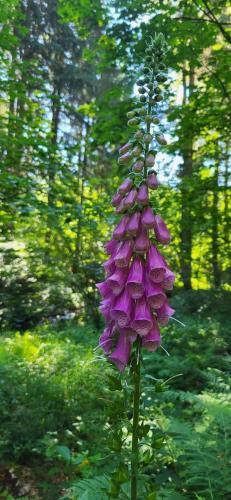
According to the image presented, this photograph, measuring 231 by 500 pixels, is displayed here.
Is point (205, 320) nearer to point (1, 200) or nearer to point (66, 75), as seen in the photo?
point (1, 200)

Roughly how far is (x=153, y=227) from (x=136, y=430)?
2.90 feet

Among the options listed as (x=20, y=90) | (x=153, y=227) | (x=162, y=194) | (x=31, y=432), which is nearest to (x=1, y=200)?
(x=20, y=90)

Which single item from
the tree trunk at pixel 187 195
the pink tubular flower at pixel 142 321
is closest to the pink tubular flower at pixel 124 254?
the pink tubular flower at pixel 142 321

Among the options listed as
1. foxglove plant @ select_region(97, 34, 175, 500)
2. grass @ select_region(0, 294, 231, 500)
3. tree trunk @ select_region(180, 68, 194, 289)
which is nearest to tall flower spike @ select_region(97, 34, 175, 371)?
foxglove plant @ select_region(97, 34, 175, 500)

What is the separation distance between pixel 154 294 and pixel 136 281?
3.9 inches

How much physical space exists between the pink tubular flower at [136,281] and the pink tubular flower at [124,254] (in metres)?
0.04

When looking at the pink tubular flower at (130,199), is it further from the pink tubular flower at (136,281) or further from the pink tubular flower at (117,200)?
the pink tubular flower at (136,281)

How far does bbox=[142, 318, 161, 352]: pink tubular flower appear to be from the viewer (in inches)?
74.7

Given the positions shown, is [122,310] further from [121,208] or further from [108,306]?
[121,208]

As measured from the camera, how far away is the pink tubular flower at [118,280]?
1.94 metres

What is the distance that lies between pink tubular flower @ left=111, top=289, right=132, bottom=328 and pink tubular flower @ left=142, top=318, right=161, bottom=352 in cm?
12

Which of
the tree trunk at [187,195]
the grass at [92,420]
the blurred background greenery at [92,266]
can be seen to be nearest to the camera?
the grass at [92,420]

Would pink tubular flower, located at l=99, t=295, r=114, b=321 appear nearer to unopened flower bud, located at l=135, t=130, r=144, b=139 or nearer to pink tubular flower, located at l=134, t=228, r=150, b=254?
pink tubular flower, located at l=134, t=228, r=150, b=254

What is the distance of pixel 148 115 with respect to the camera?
6.49 ft
